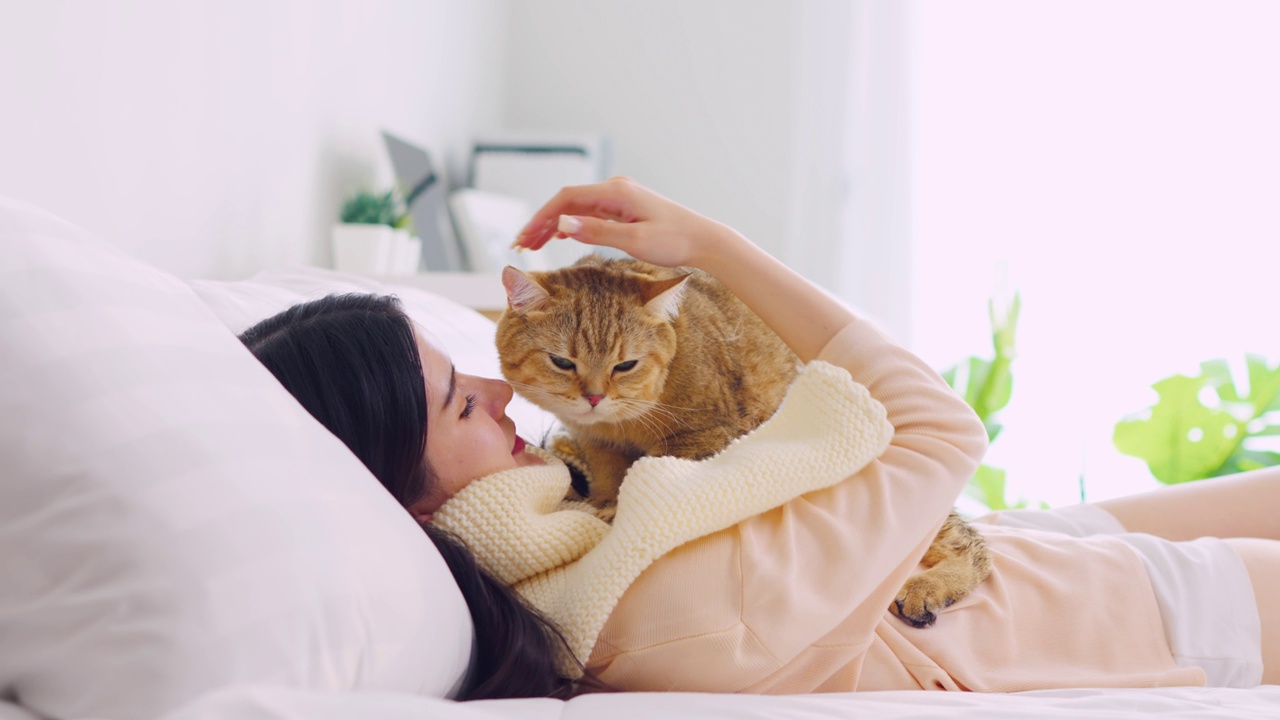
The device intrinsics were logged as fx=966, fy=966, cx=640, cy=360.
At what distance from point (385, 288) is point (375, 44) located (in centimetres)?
136

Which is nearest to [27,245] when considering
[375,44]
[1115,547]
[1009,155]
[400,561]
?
[400,561]

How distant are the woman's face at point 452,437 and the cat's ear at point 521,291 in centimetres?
31

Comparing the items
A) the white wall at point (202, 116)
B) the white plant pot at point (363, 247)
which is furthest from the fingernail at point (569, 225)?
the white plant pot at point (363, 247)

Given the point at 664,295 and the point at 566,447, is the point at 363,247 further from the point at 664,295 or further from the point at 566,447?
the point at 664,295

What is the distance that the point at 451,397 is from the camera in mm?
1021

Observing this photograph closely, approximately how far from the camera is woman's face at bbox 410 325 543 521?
100cm

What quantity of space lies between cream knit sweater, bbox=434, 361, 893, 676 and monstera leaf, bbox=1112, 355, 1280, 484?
239cm

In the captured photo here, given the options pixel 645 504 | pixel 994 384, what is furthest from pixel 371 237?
pixel 994 384

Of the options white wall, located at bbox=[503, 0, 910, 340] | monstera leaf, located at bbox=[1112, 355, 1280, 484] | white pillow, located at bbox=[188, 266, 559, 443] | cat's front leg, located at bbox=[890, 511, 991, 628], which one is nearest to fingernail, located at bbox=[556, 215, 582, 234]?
white pillow, located at bbox=[188, 266, 559, 443]

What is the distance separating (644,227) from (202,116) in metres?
1.08

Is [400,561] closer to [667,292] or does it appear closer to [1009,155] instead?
[667,292]

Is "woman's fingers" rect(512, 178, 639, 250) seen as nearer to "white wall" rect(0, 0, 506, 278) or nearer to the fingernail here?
the fingernail

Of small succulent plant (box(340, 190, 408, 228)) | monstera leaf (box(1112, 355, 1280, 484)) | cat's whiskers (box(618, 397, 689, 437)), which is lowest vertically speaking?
monstera leaf (box(1112, 355, 1280, 484))

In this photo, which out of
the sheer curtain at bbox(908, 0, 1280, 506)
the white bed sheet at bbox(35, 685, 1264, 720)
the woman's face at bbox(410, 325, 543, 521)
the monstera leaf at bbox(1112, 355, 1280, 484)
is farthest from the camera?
the sheer curtain at bbox(908, 0, 1280, 506)
